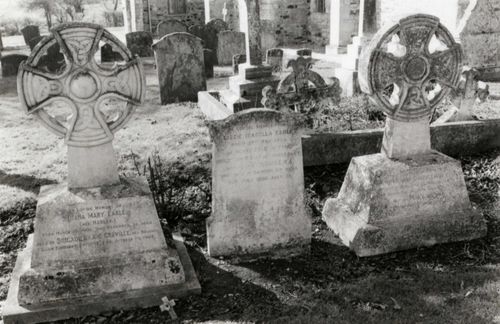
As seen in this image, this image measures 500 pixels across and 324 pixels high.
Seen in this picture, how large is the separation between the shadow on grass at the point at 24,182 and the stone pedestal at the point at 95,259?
2454 millimetres

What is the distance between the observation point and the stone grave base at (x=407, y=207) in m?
5.01

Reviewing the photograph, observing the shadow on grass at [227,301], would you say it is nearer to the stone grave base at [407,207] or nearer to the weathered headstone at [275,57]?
the stone grave base at [407,207]

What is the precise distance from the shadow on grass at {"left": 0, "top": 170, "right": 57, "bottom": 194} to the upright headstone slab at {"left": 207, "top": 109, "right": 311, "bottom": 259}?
2959 millimetres

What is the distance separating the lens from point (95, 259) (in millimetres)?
4336

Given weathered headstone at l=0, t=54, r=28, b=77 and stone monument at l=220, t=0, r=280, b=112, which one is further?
weathered headstone at l=0, t=54, r=28, b=77

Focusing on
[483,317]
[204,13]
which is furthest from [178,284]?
[204,13]

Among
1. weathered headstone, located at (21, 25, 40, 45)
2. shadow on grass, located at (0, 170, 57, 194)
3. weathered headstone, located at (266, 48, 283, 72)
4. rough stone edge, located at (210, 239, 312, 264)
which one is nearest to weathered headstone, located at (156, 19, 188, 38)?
weathered headstone, located at (21, 25, 40, 45)

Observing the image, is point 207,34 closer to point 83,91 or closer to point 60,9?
point 83,91

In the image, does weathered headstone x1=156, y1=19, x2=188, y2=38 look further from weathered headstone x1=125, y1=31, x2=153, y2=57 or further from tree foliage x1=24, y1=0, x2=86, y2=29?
tree foliage x1=24, y1=0, x2=86, y2=29

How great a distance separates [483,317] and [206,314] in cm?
211

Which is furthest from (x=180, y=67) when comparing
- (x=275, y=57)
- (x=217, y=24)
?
Answer: (x=217, y=24)

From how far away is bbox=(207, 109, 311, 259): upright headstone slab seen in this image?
480cm

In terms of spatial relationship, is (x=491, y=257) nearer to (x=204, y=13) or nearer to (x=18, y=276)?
(x=18, y=276)

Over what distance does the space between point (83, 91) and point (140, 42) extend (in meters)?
16.0
